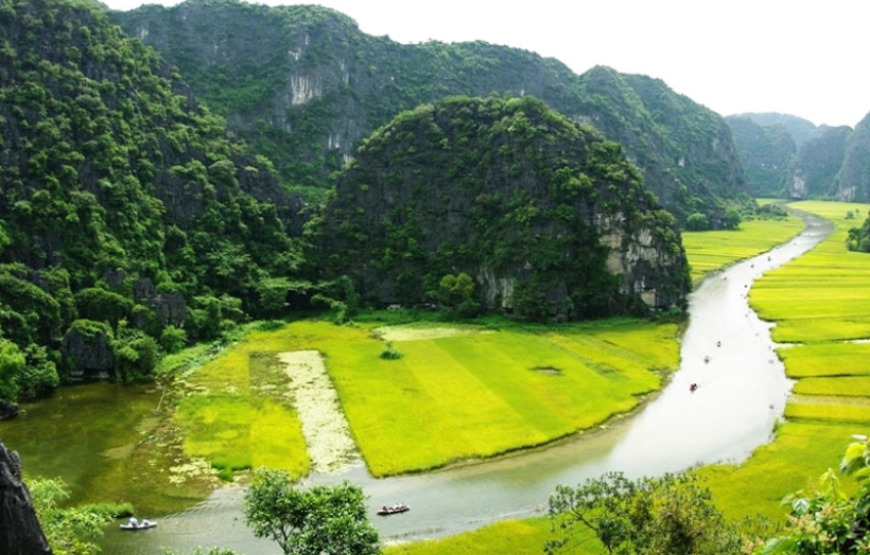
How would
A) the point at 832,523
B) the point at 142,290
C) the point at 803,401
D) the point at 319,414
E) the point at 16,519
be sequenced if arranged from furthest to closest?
the point at 142,290 → the point at 803,401 → the point at 319,414 → the point at 16,519 → the point at 832,523

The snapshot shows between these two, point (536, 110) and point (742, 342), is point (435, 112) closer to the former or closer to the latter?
point (536, 110)

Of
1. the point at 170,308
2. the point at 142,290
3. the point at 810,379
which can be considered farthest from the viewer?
the point at 142,290

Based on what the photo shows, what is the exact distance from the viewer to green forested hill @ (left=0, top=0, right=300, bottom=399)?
2655 inches

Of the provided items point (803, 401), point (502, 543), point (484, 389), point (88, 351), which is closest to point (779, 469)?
point (803, 401)

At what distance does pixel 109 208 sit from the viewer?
85000mm

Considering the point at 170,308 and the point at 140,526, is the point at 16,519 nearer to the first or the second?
the point at 140,526

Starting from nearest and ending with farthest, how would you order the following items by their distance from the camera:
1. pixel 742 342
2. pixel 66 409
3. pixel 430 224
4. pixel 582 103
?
pixel 66 409 < pixel 742 342 < pixel 430 224 < pixel 582 103

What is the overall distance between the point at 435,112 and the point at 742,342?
57.7 m

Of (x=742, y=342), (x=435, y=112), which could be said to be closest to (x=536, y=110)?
(x=435, y=112)

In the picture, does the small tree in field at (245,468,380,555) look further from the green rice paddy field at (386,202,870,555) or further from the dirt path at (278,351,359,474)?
the dirt path at (278,351,359,474)

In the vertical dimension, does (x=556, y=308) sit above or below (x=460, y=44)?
below

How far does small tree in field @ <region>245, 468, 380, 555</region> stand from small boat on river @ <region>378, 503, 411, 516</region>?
11196 millimetres

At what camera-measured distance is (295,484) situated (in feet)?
145

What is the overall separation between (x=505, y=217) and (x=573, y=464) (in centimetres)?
5487
